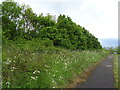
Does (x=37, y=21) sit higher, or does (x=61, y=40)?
(x=37, y=21)

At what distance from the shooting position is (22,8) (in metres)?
16.6

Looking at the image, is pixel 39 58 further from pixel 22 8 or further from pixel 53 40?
pixel 22 8

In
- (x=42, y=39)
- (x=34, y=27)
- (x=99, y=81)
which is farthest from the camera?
(x=34, y=27)

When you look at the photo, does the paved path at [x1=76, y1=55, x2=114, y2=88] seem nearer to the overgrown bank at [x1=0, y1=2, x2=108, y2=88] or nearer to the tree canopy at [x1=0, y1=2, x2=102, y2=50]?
the overgrown bank at [x1=0, y1=2, x2=108, y2=88]

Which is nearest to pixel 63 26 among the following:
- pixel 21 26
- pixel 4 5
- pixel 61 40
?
pixel 61 40

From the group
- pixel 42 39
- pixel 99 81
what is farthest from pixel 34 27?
pixel 99 81

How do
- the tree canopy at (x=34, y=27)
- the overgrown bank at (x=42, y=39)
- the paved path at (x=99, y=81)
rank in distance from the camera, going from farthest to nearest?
the tree canopy at (x=34, y=27)
the overgrown bank at (x=42, y=39)
the paved path at (x=99, y=81)

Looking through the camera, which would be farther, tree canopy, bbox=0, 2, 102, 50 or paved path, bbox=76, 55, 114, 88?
tree canopy, bbox=0, 2, 102, 50

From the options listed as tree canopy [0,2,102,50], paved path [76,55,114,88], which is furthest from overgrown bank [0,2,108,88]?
paved path [76,55,114,88]

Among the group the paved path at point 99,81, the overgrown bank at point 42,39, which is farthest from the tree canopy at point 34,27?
the paved path at point 99,81

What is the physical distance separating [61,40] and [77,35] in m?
3.15

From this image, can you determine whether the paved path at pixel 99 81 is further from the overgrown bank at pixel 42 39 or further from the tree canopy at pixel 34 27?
the tree canopy at pixel 34 27

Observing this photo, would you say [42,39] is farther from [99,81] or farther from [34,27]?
[99,81]

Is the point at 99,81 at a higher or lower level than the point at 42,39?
lower
